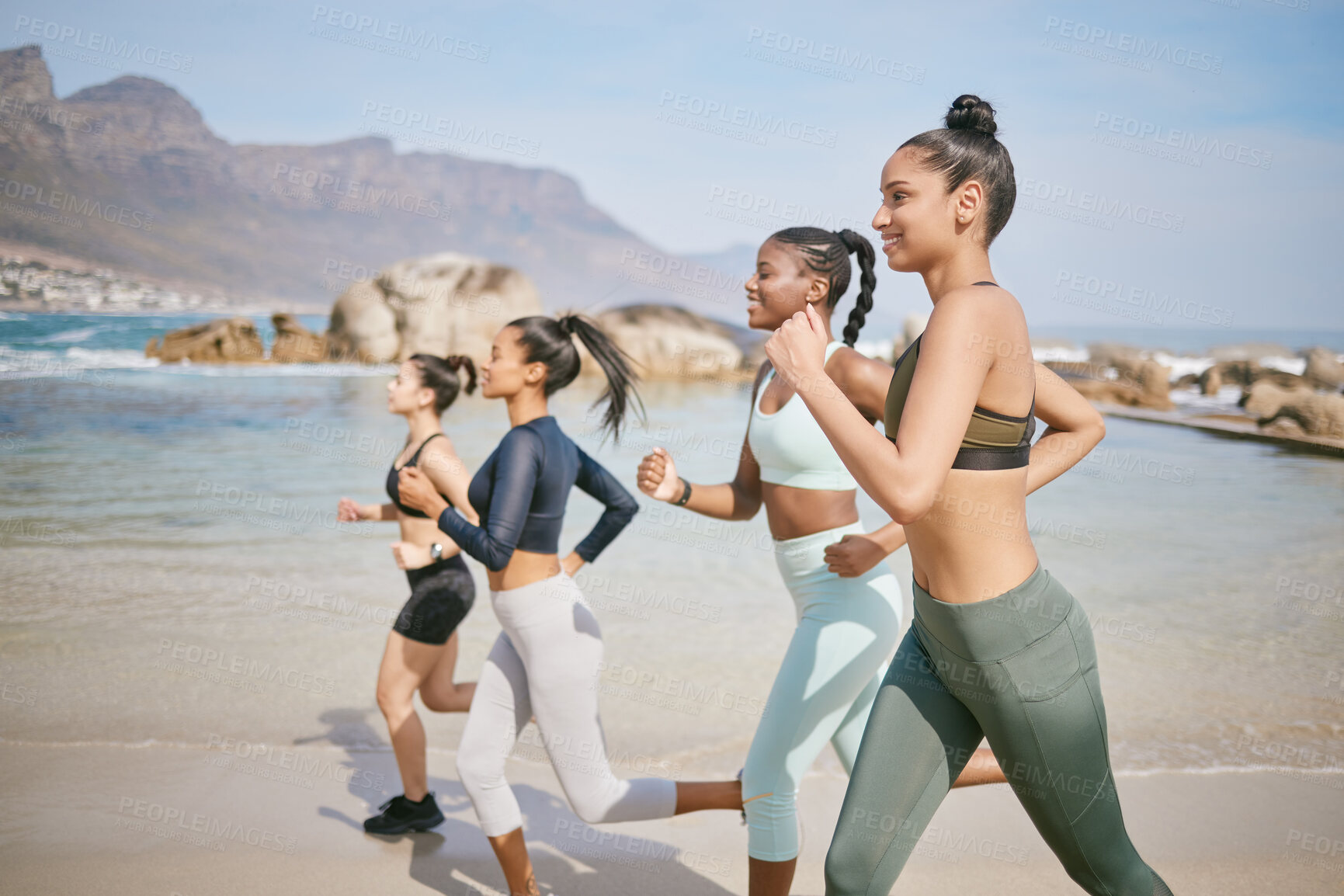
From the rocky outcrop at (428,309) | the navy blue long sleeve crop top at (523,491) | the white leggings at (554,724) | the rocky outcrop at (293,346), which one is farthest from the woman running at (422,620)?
the rocky outcrop at (293,346)

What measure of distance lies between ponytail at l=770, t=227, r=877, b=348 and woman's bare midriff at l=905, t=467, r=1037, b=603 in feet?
4.62

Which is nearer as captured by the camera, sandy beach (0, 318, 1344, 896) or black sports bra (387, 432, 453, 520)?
sandy beach (0, 318, 1344, 896)

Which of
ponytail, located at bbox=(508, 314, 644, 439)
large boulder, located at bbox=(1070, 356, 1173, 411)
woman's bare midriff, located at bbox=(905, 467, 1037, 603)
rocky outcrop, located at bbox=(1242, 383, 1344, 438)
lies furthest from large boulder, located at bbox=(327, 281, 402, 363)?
woman's bare midriff, located at bbox=(905, 467, 1037, 603)

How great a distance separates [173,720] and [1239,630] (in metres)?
7.40

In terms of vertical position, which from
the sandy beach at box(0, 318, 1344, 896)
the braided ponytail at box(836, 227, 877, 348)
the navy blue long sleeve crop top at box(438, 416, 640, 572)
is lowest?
the sandy beach at box(0, 318, 1344, 896)

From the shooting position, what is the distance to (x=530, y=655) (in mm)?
3152

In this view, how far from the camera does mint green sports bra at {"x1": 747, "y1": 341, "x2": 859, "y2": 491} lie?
3059 mm

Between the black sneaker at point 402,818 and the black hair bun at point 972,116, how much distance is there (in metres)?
3.31

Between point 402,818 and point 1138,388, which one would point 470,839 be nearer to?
point 402,818

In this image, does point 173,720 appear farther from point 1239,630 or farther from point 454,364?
point 1239,630

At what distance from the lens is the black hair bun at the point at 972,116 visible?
2072 mm

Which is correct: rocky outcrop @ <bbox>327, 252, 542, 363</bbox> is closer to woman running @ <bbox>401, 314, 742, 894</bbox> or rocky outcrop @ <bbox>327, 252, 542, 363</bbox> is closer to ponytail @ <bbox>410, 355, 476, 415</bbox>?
ponytail @ <bbox>410, 355, 476, 415</bbox>

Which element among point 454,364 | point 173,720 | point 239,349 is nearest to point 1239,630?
point 454,364

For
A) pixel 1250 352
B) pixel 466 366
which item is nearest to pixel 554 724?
pixel 466 366
